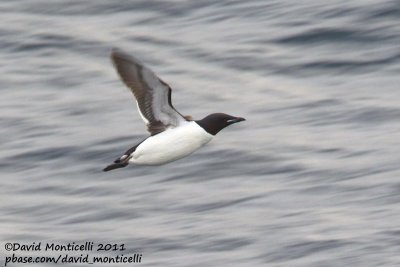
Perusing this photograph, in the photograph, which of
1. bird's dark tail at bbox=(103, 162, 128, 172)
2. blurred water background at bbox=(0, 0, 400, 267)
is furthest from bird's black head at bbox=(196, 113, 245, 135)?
blurred water background at bbox=(0, 0, 400, 267)

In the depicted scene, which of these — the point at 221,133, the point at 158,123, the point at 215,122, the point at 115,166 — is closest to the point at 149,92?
the point at 158,123

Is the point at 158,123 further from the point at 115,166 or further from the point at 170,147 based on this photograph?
the point at 115,166

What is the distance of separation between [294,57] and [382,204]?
666 cm

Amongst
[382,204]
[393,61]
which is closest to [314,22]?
[393,61]

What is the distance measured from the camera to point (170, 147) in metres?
16.2

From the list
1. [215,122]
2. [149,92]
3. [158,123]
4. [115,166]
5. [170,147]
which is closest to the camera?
[115,166]

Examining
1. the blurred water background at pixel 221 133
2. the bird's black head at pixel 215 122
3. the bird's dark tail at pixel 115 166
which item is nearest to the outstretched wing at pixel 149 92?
the bird's black head at pixel 215 122

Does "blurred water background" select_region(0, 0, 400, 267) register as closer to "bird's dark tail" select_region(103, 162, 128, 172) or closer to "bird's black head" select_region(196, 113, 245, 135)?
"bird's black head" select_region(196, 113, 245, 135)

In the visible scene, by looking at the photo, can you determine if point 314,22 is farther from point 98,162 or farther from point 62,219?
point 62,219

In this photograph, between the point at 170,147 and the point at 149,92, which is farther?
the point at 149,92

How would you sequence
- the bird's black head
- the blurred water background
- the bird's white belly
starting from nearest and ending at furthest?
the bird's white belly
the bird's black head
the blurred water background

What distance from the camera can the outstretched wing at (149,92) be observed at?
16.0 meters

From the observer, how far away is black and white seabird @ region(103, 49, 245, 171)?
1608cm

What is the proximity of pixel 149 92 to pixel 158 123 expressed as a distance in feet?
1.44
